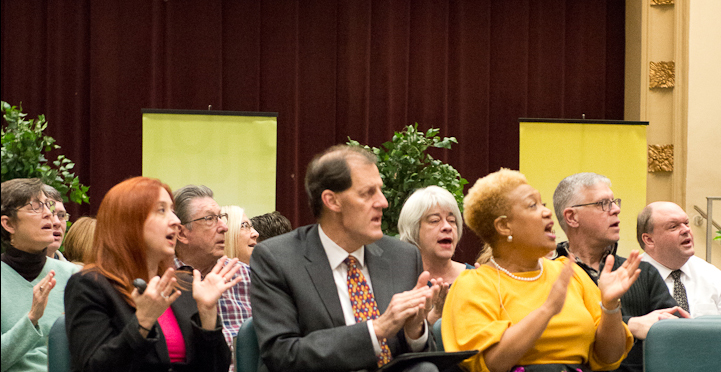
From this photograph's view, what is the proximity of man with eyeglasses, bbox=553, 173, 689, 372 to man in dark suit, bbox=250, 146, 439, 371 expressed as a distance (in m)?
0.87

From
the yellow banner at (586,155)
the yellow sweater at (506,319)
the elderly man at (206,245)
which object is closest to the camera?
Answer: the yellow sweater at (506,319)

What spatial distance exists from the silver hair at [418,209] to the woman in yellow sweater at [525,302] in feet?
3.62

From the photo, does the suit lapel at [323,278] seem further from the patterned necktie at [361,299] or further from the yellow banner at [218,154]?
the yellow banner at [218,154]

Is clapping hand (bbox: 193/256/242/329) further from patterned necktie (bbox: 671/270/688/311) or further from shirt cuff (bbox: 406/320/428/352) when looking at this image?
patterned necktie (bbox: 671/270/688/311)

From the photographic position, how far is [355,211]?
241 centimetres

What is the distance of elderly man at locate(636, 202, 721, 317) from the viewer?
3.44m

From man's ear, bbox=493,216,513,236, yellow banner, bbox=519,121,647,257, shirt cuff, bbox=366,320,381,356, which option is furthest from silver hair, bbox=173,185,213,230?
yellow banner, bbox=519,121,647,257

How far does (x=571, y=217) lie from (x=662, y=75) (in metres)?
5.03

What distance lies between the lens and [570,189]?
3.14 metres

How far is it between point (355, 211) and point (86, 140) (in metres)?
5.89

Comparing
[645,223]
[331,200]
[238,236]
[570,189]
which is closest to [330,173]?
[331,200]

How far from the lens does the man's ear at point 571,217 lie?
3.06 meters

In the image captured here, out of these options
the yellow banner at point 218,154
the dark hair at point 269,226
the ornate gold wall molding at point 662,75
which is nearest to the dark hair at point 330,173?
the dark hair at point 269,226

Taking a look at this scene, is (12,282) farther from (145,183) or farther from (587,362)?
(587,362)
